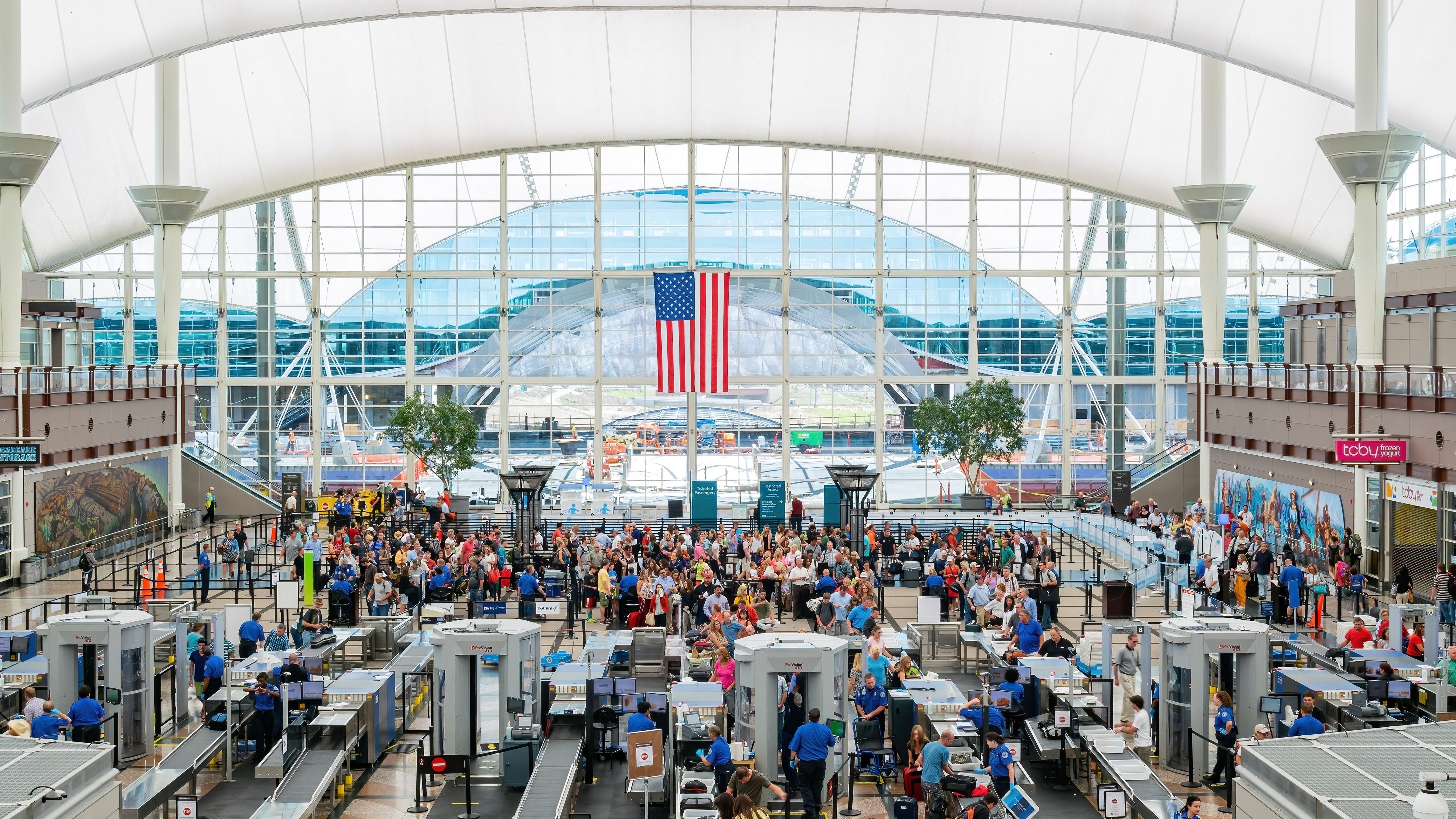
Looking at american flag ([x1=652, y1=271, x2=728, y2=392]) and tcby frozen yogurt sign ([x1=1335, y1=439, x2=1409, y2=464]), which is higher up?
american flag ([x1=652, y1=271, x2=728, y2=392])

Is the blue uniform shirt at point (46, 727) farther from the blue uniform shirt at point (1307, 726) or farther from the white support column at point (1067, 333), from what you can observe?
the white support column at point (1067, 333)

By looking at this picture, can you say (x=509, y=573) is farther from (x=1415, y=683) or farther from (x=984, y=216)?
(x=984, y=216)

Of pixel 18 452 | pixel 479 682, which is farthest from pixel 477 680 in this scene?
pixel 18 452

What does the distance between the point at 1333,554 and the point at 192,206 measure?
97.1 ft

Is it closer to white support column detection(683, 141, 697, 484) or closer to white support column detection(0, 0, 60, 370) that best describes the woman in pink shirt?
white support column detection(0, 0, 60, 370)

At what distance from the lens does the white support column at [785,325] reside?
43.7 meters

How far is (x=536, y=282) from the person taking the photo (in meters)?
43.9

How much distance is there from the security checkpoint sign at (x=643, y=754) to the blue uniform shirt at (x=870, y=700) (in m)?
3.88

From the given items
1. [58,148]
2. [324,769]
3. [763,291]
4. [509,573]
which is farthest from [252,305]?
[324,769]

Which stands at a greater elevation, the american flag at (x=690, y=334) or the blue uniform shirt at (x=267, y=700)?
the american flag at (x=690, y=334)

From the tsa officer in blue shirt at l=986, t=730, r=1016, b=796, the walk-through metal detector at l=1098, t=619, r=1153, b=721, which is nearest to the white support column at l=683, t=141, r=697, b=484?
the walk-through metal detector at l=1098, t=619, r=1153, b=721

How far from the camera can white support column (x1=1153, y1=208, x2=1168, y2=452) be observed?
144 ft

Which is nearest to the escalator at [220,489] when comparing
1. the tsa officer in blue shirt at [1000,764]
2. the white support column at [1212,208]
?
the white support column at [1212,208]

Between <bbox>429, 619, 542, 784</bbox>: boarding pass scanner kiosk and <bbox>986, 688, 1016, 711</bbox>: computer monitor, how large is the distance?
207 inches
